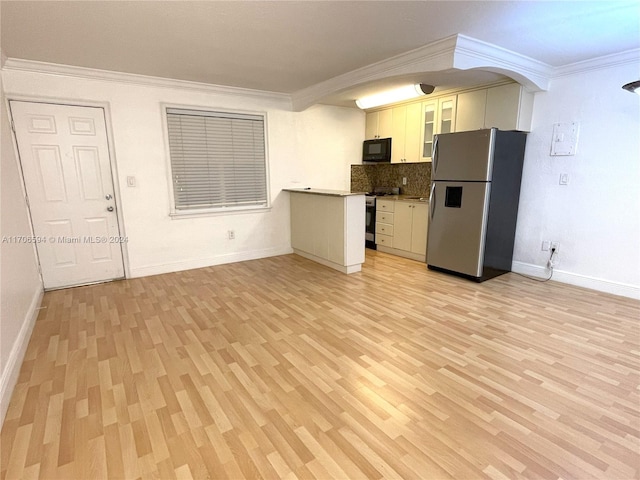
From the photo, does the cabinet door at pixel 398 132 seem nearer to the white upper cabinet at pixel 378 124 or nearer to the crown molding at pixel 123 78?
the white upper cabinet at pixel 378 124

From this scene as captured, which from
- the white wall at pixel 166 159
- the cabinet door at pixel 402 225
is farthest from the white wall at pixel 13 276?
the cabinet door at pixel 402 225

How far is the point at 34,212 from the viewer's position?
349 cm

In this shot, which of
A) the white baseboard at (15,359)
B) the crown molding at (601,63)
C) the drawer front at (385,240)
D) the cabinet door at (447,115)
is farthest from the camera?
the drawer front at (385,240)

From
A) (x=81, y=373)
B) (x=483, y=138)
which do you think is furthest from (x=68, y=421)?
(x=483, y=138)

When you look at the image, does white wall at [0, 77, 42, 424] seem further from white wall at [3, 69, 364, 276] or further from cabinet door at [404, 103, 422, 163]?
cabinet door at [404, 103, 422, 163]

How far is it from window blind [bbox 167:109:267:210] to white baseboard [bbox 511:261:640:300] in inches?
142

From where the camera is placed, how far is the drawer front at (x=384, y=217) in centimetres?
504

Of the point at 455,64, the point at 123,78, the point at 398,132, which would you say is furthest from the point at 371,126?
the point at 123,78

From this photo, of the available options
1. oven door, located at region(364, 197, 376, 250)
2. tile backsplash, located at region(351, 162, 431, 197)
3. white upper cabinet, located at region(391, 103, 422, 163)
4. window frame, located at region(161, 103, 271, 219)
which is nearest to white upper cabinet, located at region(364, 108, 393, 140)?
white upper cabinet, located at region(391, 103, 422, 163)

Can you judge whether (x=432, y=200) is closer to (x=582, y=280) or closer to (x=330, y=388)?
(x=582, y=280)

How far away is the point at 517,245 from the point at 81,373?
4.55 meters

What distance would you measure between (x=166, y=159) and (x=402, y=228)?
130 inches

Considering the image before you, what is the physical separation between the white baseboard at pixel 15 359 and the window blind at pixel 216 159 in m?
1.92

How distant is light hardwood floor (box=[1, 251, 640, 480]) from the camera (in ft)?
4.93
